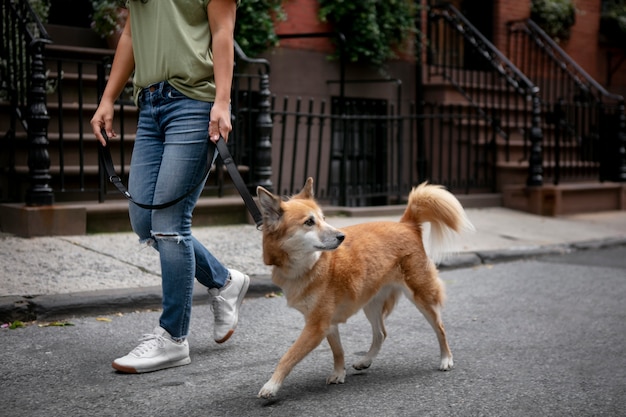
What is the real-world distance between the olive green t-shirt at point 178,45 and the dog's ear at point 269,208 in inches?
25.8

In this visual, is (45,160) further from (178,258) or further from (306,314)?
(306,314)

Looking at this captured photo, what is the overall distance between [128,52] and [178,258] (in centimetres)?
109

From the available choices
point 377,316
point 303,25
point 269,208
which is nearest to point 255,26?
point 303,25

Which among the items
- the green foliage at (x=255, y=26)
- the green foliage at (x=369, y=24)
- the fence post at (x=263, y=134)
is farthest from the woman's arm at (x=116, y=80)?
the green foliage at (x=369, y=24)

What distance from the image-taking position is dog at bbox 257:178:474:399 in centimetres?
350

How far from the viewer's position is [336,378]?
12.5 feet

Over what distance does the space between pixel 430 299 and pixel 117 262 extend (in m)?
2.94

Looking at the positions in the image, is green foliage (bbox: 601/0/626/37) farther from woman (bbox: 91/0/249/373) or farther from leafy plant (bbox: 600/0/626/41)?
woman (bbox: 91/0/249/373)

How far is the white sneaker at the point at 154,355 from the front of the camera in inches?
150

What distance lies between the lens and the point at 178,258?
3.83 m

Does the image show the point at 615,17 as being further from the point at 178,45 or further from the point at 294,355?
the point at 294,355

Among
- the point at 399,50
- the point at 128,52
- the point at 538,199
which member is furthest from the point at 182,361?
the point at 399,50

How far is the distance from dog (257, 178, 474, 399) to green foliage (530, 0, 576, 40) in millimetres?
11230

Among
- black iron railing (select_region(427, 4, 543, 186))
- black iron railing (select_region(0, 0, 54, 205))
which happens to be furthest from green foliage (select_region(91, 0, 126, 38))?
black iron railing (select_region(427, 4, 543, 186))
